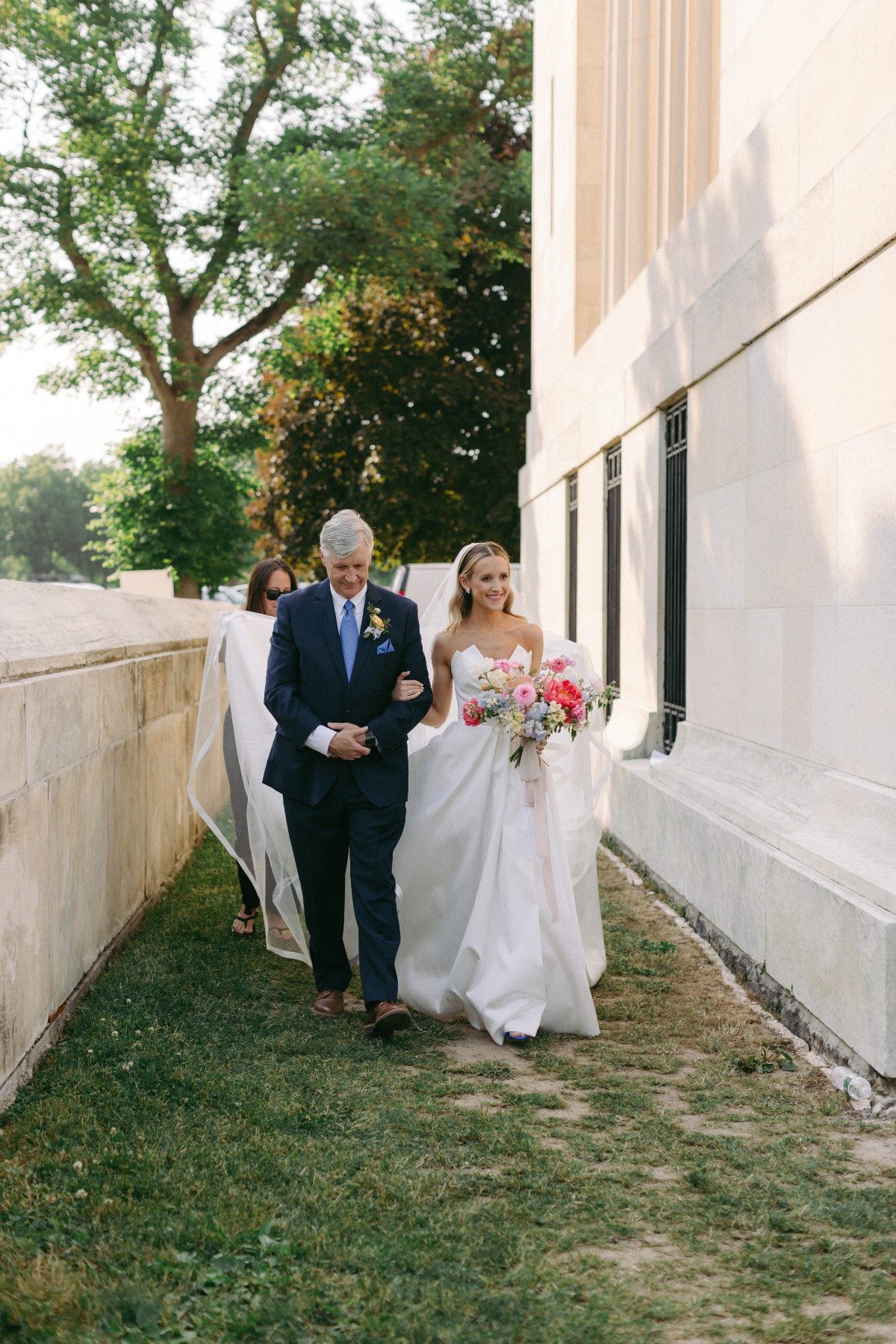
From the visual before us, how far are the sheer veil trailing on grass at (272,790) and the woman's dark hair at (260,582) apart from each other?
278mm

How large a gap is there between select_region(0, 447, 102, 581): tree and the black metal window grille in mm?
98010

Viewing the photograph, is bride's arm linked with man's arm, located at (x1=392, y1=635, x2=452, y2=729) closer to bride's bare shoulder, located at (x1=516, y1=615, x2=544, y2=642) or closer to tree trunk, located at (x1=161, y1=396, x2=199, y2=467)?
bride's bare shoulder, located at (x1=516, y1=615, x2=544, y2=642)

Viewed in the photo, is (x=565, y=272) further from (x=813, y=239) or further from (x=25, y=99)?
(x=25, y=99)

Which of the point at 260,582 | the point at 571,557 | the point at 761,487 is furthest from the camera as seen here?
the point at 571,557

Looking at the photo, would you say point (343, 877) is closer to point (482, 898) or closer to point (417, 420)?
point (482, 898)

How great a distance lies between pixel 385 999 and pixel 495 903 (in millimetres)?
643

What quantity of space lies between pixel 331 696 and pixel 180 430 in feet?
81.4

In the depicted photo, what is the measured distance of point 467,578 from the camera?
659cm

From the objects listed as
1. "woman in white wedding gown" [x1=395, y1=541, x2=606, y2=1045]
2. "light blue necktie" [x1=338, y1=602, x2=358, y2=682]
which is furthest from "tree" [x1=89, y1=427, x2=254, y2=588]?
"light blue necktie" [x1=338, y1=602, x2=358, y2=682]

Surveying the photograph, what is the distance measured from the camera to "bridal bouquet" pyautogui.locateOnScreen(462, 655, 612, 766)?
20.1 feet

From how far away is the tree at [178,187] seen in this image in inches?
1049

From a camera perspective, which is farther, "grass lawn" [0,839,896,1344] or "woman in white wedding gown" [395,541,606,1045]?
"woman in white wedding gown" [395,541,606,1045]

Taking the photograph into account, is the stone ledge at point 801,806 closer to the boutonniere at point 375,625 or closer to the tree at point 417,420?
the boutonniere at point 375,625

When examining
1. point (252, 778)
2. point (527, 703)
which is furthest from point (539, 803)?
point (252, 778)
